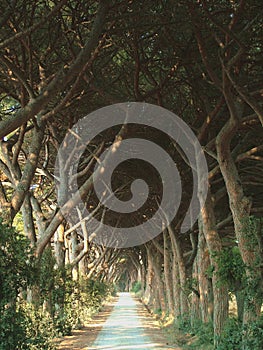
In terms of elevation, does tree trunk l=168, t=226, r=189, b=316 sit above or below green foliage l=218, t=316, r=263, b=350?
above

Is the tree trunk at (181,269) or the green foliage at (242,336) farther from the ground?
the tree trunk at (181,269)

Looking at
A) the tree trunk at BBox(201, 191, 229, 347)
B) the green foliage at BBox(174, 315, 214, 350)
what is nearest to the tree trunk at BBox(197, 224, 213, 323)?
the green foliage at BBox(174, 315, 214, 350)

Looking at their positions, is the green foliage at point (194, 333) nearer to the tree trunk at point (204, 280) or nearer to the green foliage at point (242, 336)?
the tree trunk at point (204, 280)

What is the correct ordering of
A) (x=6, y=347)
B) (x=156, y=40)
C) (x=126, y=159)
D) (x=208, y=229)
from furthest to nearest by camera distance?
(x=126, y=159) → (x=208, y=229) → (x=156, y=40) → (x=6, y=347)

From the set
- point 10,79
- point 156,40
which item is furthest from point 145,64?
point 10,79

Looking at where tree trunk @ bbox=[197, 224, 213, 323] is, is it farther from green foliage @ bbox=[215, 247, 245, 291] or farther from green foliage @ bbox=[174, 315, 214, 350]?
green foliage @ bbox=[215, 247, 245, 291]

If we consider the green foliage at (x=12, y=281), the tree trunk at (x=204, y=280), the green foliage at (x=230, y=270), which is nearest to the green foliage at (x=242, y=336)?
the green foliage at (x=230, y=270)

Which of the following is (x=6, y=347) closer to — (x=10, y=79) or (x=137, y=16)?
(x=10, y=79)

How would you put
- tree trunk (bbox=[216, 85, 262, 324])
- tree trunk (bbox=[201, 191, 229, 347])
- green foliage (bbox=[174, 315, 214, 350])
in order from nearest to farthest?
tree trunk (bbox=[216, 85, 262, 324]) → tree trunk (bbox=[201, 191, 229, 347]) → green foliage (bbox=[174, 315, 214, 350])

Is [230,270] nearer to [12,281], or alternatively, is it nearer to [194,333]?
[12,281]

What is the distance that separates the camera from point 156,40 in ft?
39.0

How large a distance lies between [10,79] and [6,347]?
5.33 metres

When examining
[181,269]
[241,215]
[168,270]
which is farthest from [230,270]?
[168,270]

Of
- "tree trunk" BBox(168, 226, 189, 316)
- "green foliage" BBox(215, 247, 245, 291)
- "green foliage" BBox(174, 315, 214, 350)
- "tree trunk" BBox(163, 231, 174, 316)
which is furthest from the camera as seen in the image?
"tree trunk" BBox(163, 231, 174, 316)
